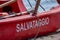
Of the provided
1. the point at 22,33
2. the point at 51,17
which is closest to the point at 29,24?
the point at 22,33

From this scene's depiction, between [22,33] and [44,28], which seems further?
[44,28]

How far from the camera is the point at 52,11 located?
11.2ft

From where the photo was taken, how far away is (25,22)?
3070mm

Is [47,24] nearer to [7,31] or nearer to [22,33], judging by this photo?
[22,33]

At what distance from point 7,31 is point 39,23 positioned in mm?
460

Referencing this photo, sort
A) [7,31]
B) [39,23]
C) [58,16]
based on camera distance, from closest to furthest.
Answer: [7,31] < [39,23] < [58,16]

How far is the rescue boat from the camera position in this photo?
2.96 meters

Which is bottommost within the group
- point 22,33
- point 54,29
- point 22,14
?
point 54,29

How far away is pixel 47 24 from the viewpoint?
3.35 metres

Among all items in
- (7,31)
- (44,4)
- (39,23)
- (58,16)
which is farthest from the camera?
(44,4)

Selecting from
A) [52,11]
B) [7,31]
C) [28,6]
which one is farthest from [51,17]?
[7,31]

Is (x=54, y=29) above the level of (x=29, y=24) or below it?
below

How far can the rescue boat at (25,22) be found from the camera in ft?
9.70

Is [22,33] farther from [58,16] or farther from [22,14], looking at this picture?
[58,16]
